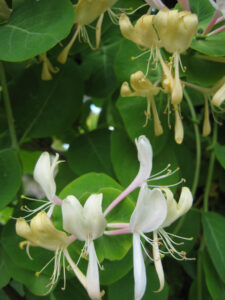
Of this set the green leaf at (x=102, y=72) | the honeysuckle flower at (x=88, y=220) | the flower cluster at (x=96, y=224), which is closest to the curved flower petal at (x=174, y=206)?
the flower cluster at (x=96, y=224)

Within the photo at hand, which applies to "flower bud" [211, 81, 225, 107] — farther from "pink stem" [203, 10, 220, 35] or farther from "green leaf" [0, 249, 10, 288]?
"green leaf" [0, 249, 10, 288]

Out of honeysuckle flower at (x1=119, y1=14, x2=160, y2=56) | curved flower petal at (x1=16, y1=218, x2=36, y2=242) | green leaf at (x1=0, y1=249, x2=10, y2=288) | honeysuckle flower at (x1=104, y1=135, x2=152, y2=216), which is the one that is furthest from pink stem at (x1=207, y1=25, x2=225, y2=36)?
green leaf at (x1=0, y1=249, x2=10, y2=288)

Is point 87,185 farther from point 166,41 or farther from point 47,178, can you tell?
point 166,41

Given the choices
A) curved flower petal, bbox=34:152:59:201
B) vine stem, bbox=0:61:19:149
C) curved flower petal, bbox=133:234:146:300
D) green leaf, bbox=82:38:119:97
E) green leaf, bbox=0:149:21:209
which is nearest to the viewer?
curved flower petal, bbox=133:234:146:300

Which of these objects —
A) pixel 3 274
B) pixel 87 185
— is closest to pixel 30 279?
pixel 3 274

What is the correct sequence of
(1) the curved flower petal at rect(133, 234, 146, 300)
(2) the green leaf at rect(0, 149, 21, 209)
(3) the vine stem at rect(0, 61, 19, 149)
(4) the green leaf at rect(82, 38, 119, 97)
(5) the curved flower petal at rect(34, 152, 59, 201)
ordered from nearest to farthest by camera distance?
(1) the curved flower petal at rect(133, 234, 146, 300) → (5) the curved flower petal at rect(34, 152, 59, 201) → (2) the green leaf at rect(0, 149, 21, 209) → (3) the vine stem at rect(0, 61, 19, 149) → (4) the green leaf at rect(82, 38, 119, 97)

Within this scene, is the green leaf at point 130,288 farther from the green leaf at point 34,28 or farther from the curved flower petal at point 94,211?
the green leaf at point 34,28
